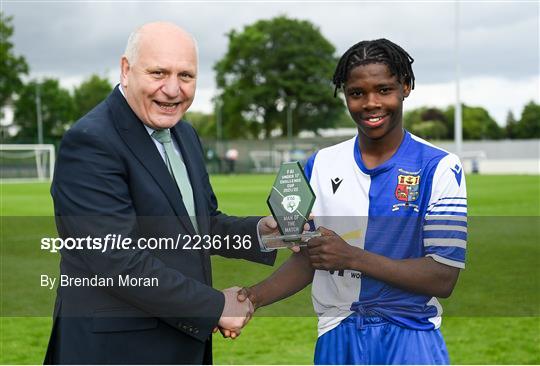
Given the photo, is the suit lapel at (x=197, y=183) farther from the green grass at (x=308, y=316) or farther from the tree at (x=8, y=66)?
the tree at (x=8, y=66)

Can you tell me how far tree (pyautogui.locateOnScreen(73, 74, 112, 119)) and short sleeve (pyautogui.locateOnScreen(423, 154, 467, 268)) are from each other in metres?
75.0

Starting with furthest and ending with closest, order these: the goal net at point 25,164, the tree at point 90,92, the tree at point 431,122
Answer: the tree at point 431,122 < the tree at point 90,92 < the goal net at point 25,164

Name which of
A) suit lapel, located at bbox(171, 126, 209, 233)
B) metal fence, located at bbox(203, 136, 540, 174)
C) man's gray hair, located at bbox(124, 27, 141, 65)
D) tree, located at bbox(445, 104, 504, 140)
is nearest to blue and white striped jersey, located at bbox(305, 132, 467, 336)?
suit lapel, located at bbox(171, 126, 209, 233)

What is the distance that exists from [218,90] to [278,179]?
2704 inches

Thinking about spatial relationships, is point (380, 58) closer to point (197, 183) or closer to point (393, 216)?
point (393, 216)

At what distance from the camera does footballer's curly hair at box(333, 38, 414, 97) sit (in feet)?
7.68

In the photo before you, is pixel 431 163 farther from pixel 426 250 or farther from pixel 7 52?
pixel 7 52

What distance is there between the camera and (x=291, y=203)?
216cm

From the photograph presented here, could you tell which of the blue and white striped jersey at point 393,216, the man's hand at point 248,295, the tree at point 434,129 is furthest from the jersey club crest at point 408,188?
the tree at point 434,129

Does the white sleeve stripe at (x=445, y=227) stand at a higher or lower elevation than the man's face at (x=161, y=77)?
lower

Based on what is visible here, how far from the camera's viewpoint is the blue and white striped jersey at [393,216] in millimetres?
2254

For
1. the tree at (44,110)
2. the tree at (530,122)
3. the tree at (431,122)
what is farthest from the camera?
the tree at (431,122)

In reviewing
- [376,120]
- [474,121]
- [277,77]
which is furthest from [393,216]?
[474,121]

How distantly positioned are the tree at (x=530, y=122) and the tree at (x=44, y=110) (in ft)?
137
